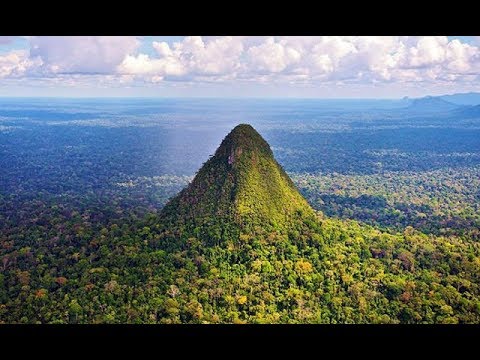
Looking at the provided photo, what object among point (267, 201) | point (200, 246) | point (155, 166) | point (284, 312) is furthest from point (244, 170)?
point (155, 166)

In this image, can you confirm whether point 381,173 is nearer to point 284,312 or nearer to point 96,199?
point 96,199

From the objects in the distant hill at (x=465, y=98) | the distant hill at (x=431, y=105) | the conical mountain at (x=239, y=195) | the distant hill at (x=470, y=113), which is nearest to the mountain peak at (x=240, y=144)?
the conical mountain at (x=239, y=195)

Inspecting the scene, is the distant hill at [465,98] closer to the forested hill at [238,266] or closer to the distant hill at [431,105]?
the distant hill at [431,105]

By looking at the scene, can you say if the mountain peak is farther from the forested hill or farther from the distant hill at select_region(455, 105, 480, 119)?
the distant hill at select_region(455, 105, 480, 119)

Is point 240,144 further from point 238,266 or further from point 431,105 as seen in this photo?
point 431,105

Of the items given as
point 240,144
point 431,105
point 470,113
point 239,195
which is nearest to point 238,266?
point 239,195

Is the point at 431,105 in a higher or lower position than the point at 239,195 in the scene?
higher
